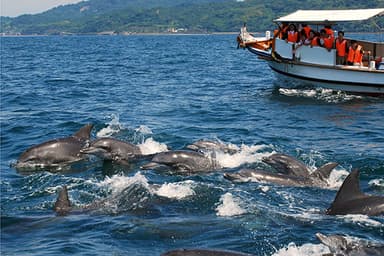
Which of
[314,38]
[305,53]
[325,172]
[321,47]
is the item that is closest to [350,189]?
[325,172]

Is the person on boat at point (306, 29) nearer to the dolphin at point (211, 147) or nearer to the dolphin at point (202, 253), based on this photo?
the dolphin at point (211, 147)

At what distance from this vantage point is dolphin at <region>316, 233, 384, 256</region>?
30.1 feet

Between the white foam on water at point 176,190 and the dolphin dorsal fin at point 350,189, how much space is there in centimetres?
322

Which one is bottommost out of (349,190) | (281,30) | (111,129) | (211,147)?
(111,129)

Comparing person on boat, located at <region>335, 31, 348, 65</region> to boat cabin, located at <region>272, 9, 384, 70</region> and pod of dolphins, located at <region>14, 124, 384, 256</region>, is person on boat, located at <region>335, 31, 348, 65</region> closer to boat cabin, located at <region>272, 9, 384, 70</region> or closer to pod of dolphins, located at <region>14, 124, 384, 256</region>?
boat cabin, located at <region>272, 9, 384, 70</region>

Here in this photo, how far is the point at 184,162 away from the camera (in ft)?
50.4

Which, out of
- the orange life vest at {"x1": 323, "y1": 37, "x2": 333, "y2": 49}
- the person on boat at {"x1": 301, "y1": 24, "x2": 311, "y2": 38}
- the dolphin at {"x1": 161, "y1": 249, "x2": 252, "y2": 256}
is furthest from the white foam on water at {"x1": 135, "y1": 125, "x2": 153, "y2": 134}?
the person on boat at {"x1": 301, "y1": 24, "x2": 311, "y2": 38}

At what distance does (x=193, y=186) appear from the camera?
13891 mm

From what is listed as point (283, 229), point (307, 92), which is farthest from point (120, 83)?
point (283, 229)

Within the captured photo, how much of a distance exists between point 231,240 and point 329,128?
41.4ft

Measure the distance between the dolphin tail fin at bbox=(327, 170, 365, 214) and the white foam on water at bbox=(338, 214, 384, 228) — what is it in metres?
0.38

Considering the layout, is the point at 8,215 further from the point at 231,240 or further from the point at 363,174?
the point at 363,174

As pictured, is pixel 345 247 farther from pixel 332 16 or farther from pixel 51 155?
pixel 332 16

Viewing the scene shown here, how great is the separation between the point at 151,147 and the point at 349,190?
24.9 feet
